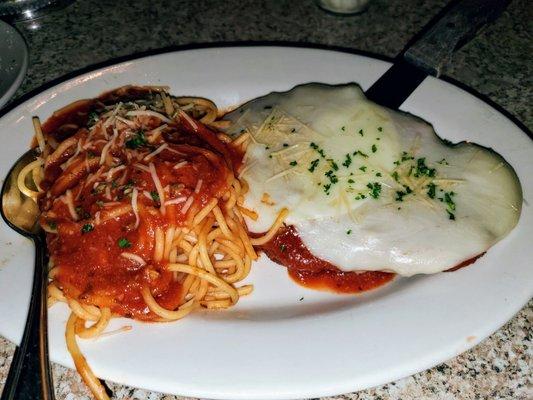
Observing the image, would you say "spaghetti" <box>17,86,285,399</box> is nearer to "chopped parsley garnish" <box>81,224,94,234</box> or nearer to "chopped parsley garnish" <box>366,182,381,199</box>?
"chopped parsley garnish" <box>81,224,94,234</box>

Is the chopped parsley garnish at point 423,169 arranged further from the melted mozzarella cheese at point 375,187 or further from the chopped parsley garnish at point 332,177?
the chopped parsley garnish at point 332,177

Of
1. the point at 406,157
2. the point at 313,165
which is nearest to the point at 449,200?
the point at 406,157

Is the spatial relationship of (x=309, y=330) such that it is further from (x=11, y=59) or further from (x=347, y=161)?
(x=11, y=59)

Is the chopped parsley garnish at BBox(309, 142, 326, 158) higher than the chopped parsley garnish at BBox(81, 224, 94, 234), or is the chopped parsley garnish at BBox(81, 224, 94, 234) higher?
the chopped parsley garnish at BBox(309, 142, 326, 158)

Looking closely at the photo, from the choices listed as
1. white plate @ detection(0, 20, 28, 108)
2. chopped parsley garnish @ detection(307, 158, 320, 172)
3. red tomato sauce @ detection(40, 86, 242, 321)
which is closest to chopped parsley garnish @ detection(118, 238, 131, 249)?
red tomato sauce @ detection(40, 86, 242, 321)

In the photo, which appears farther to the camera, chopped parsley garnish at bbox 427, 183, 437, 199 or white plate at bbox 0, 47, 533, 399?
chopped parsley garnish at bbox 427, 183, 437, 199

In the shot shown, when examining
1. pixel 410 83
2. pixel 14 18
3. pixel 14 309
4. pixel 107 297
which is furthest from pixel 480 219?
pixel 14 18
